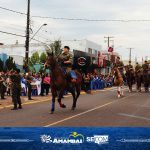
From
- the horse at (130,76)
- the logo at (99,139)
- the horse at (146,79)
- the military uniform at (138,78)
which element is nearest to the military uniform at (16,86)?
the logo at (99,139)

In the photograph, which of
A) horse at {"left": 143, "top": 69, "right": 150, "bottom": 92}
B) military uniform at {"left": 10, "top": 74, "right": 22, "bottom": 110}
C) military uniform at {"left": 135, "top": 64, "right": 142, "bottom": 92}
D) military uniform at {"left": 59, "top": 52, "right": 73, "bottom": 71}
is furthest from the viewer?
military uniform at {"left": 135, "top": 64, "right": 142, "bottom": 92}

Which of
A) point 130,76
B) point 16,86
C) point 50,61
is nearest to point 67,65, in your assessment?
point 50,61

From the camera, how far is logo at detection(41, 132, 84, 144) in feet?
17.4

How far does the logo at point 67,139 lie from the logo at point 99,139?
101 millimetres

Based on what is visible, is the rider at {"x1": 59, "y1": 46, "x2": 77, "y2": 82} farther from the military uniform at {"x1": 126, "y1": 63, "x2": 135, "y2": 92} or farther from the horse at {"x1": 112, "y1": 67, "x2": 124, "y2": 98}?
the military uniform at {"x1": 126, "y1": 63, "x2": 135, "y2": 92}

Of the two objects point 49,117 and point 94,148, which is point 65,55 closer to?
point 49,117

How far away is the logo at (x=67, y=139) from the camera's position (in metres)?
5.30

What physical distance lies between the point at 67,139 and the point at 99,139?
37cm

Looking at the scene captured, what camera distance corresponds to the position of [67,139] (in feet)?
17.5

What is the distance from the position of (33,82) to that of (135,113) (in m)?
13.6

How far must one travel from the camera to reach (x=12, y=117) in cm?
1608

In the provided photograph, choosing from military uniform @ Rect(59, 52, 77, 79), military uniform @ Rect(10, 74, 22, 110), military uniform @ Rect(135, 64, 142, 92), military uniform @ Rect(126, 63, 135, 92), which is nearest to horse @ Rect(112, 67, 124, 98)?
military uniform @ Rect(126, 63, 135, 92)

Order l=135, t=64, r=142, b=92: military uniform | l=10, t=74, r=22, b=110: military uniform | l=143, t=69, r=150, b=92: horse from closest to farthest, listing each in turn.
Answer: l=10, t=74, r=22, b=110: military uniform
l=143, t=69, r=150, b=92: horse
l=135, t=64, r=142, b=92: military uniform

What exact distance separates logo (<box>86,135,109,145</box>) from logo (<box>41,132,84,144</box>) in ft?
0.33
